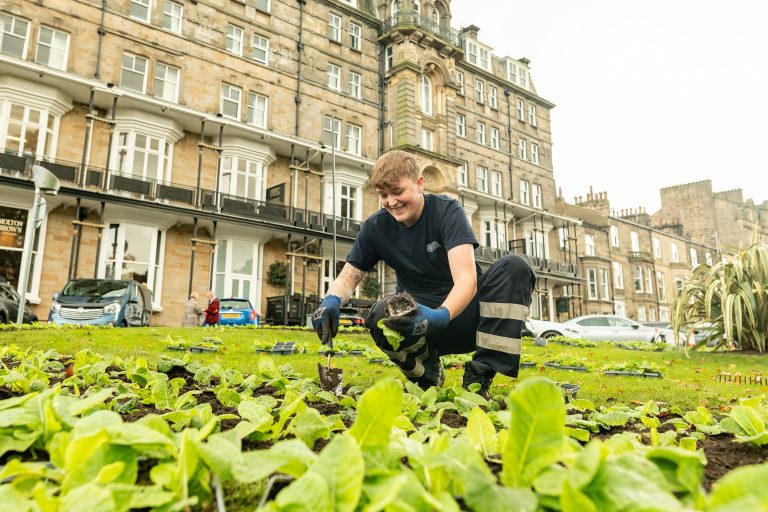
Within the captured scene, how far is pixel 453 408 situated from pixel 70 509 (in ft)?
6.08

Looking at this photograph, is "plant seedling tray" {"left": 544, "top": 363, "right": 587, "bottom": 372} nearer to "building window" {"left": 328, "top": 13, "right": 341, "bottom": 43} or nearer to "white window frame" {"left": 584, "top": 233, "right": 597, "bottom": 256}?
"building window" {"left": 328, "top": 13, "right": 341, "bottom": 43}

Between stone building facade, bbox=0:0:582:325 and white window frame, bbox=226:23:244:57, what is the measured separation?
0.06 m

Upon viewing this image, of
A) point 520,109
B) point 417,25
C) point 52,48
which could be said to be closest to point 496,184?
point 520,109

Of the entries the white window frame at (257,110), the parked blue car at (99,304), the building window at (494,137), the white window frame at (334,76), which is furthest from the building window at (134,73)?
the building window at (494,137)

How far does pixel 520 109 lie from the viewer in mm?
35781

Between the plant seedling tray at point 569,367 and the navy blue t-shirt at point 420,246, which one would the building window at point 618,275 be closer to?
the plant seedling tray at point 569,367

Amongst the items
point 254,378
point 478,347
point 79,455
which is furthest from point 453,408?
point 79,455

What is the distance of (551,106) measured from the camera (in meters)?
37.3

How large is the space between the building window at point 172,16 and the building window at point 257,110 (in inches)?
158

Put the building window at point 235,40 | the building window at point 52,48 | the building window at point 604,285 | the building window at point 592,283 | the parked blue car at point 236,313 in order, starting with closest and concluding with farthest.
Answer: the parked blue car at point 236,313 < the building window at point 52,48 < the building window at point 235,40 < the building window at point 592,283 < the building window at point 604,285

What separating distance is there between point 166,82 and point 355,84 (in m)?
10.2

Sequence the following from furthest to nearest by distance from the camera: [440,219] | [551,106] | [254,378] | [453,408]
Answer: [551,106], [440,219], [254,378], [453,408]

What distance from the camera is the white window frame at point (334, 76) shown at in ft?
82.0

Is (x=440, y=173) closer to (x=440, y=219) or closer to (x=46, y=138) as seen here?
(x=46, y=138)
